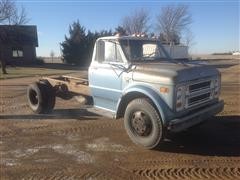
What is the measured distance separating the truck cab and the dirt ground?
556 mm

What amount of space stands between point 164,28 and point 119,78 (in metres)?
59.3

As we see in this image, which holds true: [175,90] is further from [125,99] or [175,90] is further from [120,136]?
[120,136]

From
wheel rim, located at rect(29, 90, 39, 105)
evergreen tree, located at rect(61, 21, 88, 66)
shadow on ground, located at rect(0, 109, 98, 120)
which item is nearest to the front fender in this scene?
shadow on ground, located at rect(0, 109, 98, 120)

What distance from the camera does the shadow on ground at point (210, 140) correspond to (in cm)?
738

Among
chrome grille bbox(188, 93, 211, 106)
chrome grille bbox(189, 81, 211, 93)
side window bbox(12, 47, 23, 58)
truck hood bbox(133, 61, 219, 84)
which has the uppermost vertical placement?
side window bbox(12, 47, 23, 58)

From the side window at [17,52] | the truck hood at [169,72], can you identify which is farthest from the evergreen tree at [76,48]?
the truck hood at [169,72]

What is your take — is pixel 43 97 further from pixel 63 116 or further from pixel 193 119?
pixel 193 119

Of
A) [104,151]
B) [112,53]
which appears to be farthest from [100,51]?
[104,151]

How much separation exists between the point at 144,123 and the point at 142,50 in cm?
207

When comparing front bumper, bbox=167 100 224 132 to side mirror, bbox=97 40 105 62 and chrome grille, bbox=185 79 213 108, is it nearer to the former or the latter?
chrome grille, bbox=185 79 213 108

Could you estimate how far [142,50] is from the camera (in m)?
8.84

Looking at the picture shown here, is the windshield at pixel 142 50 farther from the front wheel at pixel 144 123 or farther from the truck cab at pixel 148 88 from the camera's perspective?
the front wheel at pixel 144 123

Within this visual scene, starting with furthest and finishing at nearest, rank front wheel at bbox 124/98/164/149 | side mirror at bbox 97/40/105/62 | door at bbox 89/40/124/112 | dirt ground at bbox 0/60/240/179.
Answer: side mirror at bbox 97/40/105/62 < door at bbox 89/40/124/112 < front wheel at bbox 124/98/164/149 < dirt ground at bbox 0/60/240/179

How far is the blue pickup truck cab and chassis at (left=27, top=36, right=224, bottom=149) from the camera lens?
23.4 ft
